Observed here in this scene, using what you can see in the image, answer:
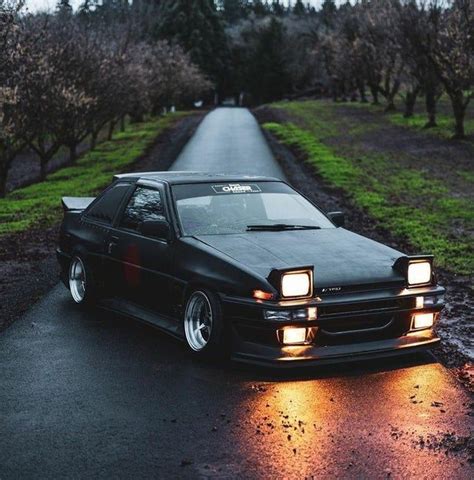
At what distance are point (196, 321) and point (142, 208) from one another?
5.34 ft

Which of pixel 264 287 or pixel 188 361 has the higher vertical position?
pixel 264 287

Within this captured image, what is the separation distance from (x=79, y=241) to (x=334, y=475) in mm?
4839

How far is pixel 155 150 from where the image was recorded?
31.0 meters

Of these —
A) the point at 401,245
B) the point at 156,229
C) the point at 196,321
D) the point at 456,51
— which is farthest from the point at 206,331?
the point at 456,51

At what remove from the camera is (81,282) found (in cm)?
816

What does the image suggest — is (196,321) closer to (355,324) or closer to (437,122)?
(355,324)

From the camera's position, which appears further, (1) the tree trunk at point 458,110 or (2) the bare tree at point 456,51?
(1) the tree trunk at point 458,110

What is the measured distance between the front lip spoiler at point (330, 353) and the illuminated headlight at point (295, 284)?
15.3 inches

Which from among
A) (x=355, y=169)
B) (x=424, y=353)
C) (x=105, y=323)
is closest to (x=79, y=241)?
(x=105, y=323)

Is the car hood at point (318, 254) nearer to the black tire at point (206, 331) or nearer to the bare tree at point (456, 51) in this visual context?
the black tire at point (206, 331)

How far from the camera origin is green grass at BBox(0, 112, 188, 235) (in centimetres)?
1612

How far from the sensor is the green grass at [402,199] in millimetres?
11737

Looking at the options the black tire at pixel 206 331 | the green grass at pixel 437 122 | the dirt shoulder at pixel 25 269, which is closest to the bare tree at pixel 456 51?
the green grass at pixel 437 122

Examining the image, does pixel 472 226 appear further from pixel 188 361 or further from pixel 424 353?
pixel 188 361
